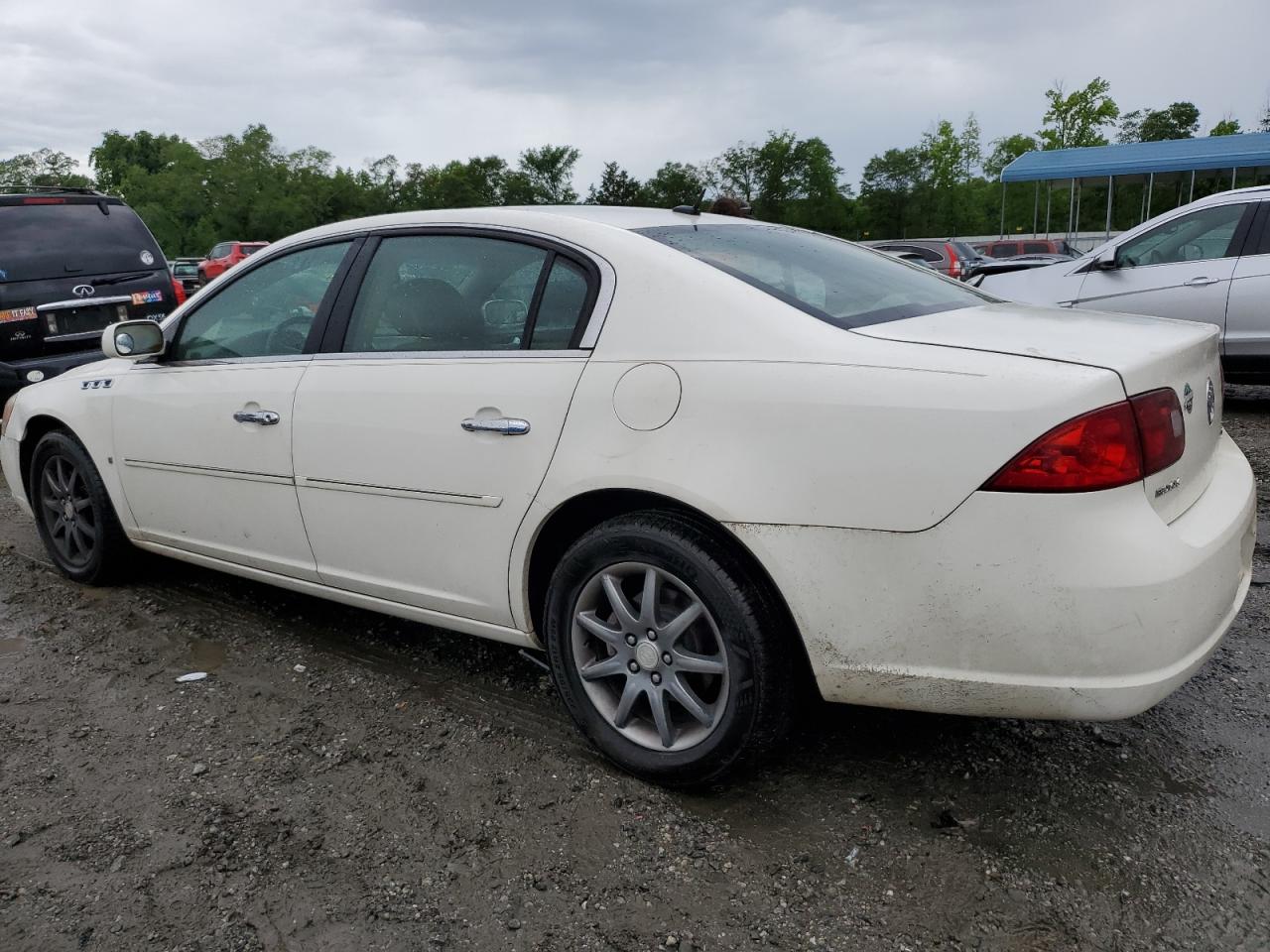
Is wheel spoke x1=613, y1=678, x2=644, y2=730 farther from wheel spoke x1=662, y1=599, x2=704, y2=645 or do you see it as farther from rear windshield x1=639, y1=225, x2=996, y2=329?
rear windshield x1=639, y1=225, x2=996, y2=329

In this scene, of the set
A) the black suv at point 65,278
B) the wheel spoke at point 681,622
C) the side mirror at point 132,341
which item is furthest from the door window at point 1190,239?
the black suv at point 65,278

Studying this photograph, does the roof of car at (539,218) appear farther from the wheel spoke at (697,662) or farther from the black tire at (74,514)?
the black tire at (74,514)

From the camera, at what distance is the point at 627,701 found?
8.93ft

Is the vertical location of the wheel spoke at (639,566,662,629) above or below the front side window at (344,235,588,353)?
below

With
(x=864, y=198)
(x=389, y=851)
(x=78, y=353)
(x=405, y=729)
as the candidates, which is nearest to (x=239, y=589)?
(x=405, y=729)

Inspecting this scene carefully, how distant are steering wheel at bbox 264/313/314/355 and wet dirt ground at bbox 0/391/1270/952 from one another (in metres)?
1.14

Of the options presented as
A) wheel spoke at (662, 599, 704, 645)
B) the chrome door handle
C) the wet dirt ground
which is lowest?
the wet dirt ground

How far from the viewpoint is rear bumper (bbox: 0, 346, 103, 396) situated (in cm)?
787

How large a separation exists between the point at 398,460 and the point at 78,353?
654 cm

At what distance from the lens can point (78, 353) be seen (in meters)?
8.27

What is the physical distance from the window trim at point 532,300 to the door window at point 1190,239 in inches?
274

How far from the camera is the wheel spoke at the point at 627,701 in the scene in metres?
2.71

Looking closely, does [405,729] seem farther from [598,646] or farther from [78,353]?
[78,353]

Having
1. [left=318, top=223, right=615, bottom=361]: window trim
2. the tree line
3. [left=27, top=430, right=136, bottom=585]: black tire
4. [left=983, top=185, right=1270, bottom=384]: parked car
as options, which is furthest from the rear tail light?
the tree line
